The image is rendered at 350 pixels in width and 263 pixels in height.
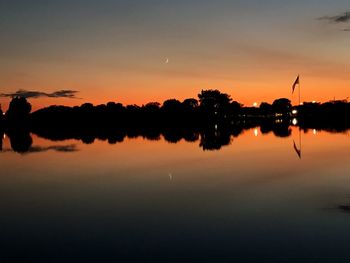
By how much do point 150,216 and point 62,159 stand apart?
66.7 feet

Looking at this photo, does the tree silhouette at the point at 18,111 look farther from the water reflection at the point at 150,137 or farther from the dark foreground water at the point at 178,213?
the dark foreground water at the point at 178,213

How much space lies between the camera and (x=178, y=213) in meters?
14.4

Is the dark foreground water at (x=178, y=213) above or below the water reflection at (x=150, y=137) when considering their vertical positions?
below

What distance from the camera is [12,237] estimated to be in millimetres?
11898

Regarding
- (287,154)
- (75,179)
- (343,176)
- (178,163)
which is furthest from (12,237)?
(287,154)

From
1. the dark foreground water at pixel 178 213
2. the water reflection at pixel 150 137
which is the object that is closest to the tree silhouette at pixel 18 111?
the water reflection at pixel 150 137

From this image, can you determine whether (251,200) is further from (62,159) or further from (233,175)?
(62,159)

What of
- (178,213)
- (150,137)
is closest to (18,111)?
(150,137)

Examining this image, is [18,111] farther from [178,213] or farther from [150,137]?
[178,213]

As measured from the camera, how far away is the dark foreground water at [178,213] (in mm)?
10438

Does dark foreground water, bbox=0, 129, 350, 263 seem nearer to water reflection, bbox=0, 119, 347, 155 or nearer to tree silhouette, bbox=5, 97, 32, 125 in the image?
water reflection, bbox=0, 119, 347, 155

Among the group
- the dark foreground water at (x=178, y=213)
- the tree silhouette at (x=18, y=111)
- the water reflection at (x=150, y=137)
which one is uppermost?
the tree silhouette at (x=18, y=111)

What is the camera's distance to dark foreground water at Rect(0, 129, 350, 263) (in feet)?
34.2

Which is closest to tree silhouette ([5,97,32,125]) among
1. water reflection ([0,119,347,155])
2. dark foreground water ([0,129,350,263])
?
water reflection ([0,119,347,155])
